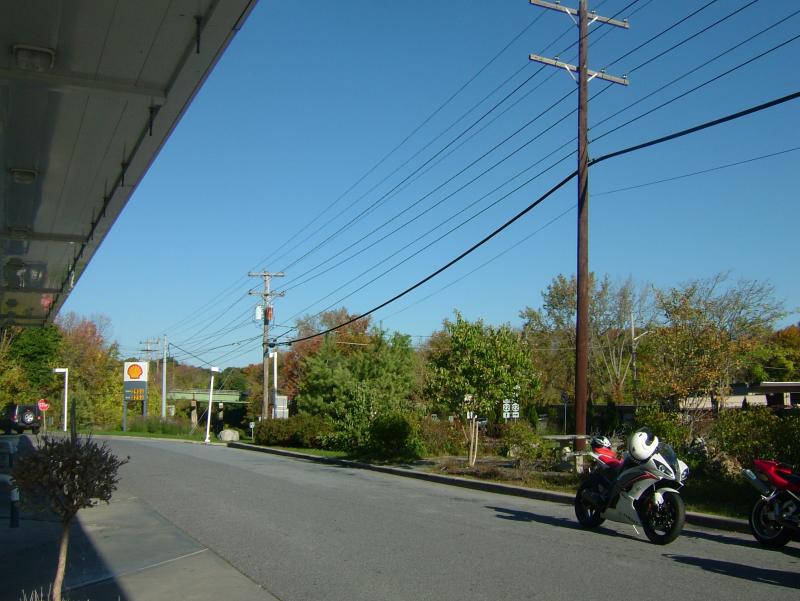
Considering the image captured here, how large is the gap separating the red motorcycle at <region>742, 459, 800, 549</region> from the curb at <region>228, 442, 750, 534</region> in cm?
115

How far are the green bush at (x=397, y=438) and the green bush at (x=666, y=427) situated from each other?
9.70 meters

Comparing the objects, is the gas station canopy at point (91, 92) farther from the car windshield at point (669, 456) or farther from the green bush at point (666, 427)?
the green bush at point (666, 427)

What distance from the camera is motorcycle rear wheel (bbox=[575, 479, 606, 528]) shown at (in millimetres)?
11180

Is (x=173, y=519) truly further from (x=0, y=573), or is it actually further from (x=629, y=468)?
(x=629, y=468)

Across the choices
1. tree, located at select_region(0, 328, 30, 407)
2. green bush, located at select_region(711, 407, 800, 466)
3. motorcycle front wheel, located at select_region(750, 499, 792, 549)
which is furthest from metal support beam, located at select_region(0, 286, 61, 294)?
tree, located at select_region(0, 328, 30, 407)

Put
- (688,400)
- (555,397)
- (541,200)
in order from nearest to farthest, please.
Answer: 1. (541,200)
2. (688,400)
3. (555,397)

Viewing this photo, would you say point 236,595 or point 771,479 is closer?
point 236,595

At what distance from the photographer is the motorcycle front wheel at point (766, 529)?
9.50m

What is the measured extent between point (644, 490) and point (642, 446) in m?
0.59

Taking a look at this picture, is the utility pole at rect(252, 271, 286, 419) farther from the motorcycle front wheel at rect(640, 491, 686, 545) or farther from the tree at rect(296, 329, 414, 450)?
the motorcycle front wheel at rect(640, 491, 686, 545)

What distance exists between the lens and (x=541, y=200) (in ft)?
57.1

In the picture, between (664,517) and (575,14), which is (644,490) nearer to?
(664,517)

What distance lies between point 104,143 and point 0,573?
506 centimetres

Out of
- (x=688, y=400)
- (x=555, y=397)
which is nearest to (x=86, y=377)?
(x=555, y=397)
